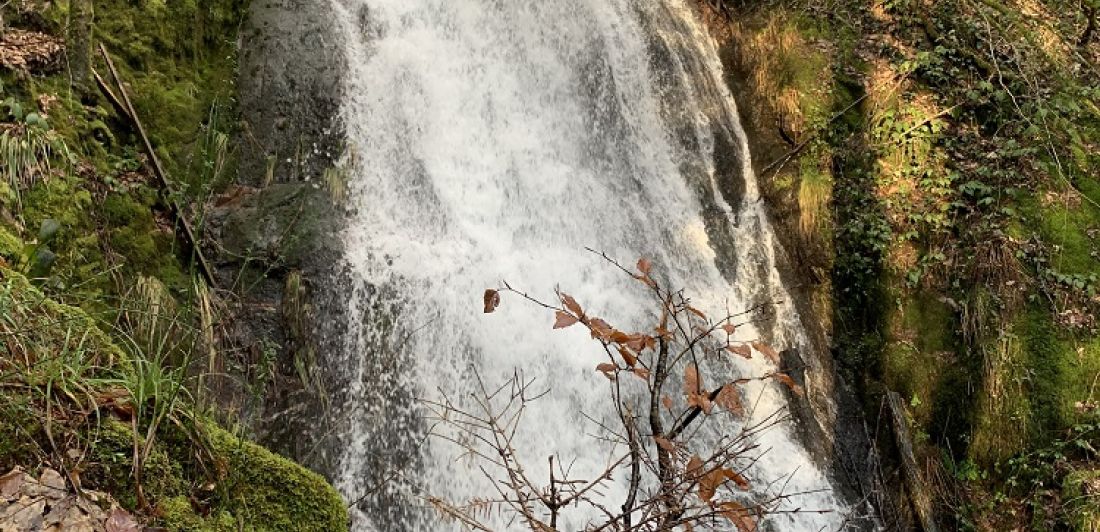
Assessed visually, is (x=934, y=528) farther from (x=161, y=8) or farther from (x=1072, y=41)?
(x=161, y=8)

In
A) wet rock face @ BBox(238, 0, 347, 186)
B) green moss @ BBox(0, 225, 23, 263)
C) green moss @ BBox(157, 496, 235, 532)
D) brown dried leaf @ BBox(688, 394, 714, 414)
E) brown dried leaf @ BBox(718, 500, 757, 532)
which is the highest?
wet rock face @ BBox(238, 0, 347, 186)

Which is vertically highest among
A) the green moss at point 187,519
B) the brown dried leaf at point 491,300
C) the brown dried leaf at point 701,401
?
the brown dried leaf at point 491,300

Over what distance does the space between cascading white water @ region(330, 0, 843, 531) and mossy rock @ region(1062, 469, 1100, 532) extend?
181 centimetres

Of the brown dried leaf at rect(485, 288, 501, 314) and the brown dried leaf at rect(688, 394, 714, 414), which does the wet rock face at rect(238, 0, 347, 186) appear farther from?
the brown dried leaf at rect(688, 394, 714, 414)

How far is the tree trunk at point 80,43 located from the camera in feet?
15.6

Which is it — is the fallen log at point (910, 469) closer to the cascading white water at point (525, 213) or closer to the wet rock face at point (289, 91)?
the cascading white water at point (525, 213)

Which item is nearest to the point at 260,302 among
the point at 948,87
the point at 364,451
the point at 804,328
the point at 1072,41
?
the point at 364,451

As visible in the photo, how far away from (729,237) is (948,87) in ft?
10.1

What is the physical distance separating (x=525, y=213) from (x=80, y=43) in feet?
11.6

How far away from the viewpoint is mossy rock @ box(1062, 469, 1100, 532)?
5.72 m

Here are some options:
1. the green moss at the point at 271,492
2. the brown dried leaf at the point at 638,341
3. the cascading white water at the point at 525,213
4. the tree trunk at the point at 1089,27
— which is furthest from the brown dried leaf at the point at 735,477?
the tree trunk at the point at 1089,27

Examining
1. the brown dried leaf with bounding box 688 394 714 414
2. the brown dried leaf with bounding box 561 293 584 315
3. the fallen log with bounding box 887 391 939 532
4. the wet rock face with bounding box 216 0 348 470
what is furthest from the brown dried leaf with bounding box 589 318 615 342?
the fallen log with bounding box 887 391 939 532

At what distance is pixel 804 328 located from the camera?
23.6ft

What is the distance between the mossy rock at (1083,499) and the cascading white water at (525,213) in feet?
5.93
